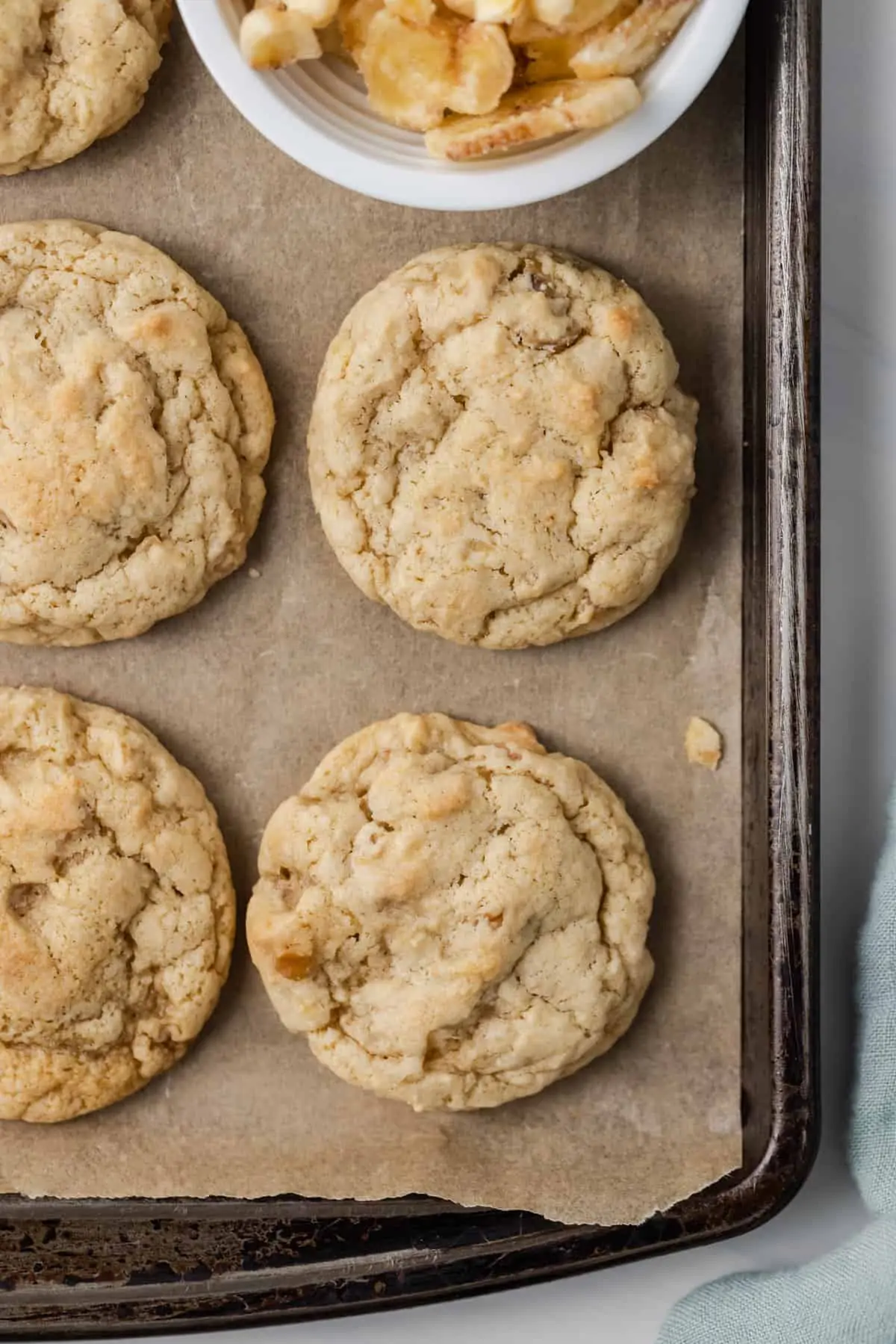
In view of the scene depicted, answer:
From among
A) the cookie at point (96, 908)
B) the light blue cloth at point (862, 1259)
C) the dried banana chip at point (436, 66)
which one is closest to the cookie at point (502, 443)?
the dried banana chip at point (436, 66)

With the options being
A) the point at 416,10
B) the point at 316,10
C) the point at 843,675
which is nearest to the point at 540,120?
the point at 416,10

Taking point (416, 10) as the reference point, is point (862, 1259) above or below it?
below

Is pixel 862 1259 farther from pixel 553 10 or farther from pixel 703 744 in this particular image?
pixel 553 10

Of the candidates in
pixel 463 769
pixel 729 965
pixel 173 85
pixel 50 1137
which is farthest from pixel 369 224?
pixel 50 1137

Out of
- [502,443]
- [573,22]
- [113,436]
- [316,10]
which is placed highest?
[316,10]

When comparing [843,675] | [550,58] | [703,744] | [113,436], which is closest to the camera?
[550,58]

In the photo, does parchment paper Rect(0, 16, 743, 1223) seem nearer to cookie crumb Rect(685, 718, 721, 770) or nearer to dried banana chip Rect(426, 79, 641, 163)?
cookie crumb Rect(685, 718, 721, 770)
